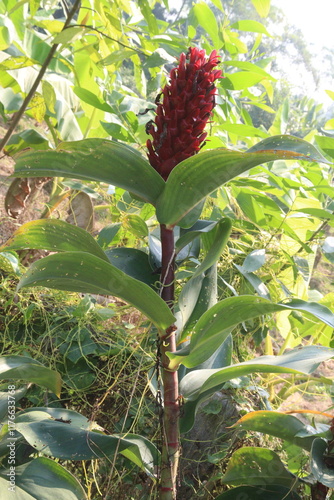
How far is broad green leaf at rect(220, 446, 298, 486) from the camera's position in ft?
2.37

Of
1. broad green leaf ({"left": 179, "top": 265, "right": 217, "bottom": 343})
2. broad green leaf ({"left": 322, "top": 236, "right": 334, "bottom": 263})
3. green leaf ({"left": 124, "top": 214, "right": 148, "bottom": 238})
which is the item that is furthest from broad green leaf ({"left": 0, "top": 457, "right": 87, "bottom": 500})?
broad green leaf ({"left": 322, "top": 236, "right": 334, "bottom": 263})

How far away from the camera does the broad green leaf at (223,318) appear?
0.52 metres

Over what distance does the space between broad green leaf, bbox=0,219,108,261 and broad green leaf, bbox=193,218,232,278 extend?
13 cm

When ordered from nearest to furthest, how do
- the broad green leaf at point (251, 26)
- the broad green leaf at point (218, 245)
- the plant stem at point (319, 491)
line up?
the broad green leaf at point (218, 245)
the plant stem at point (319, 491)
the broad green leaf at point (251, 26)

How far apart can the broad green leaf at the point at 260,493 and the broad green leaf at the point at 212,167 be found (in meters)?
0.45

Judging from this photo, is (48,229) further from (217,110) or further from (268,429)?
(217,110)

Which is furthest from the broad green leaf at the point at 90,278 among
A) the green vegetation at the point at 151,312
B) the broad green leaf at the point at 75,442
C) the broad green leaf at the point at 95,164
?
the broad green leaf at the point at 75,442

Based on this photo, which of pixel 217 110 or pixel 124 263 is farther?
pixel 217 110

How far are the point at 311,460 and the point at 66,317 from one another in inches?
24.5

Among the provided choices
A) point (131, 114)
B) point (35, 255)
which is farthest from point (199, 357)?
point (35, 255)

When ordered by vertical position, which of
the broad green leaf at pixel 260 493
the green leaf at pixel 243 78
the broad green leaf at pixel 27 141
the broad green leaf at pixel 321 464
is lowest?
the broad green leaf at pixel 260 493

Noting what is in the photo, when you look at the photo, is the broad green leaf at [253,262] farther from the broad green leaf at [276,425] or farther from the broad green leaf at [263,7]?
the broad green leaf at [263,7]

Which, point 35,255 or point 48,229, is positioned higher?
point 48,229

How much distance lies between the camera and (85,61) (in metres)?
1.33
